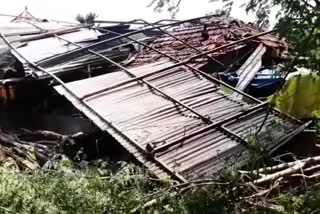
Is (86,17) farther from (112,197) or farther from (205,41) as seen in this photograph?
(112,197)

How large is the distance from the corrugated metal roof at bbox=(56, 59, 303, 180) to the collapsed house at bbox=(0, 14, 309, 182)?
0.04 ft

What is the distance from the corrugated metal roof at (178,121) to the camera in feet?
19.9

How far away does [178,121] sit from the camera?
692 cm

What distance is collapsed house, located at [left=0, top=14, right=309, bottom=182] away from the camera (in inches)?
244

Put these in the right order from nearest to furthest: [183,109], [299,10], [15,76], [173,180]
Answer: [299,10]
[173,180]
[183,109]
[15,76]

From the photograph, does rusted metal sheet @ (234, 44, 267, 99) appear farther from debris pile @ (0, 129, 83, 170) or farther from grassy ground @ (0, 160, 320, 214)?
grassy ground @ (0, 160, 320, 214)

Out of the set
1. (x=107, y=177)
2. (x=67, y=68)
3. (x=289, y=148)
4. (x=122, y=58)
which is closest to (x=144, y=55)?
(x=122, y=58)

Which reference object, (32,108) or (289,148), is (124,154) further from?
(32,108)

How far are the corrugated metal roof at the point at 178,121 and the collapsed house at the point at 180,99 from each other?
11 mm

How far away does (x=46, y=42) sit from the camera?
33.4ft

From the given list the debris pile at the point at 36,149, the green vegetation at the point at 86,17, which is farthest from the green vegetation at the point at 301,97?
the green vegetation at the point at 86,17

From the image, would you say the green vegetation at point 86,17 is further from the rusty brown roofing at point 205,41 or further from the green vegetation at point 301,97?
the green vegetation at point 301,97

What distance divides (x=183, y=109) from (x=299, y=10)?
3.12 m

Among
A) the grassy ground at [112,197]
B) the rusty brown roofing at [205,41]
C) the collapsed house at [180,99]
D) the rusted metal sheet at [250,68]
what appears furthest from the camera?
the rusty brown roofing at [205,41]
